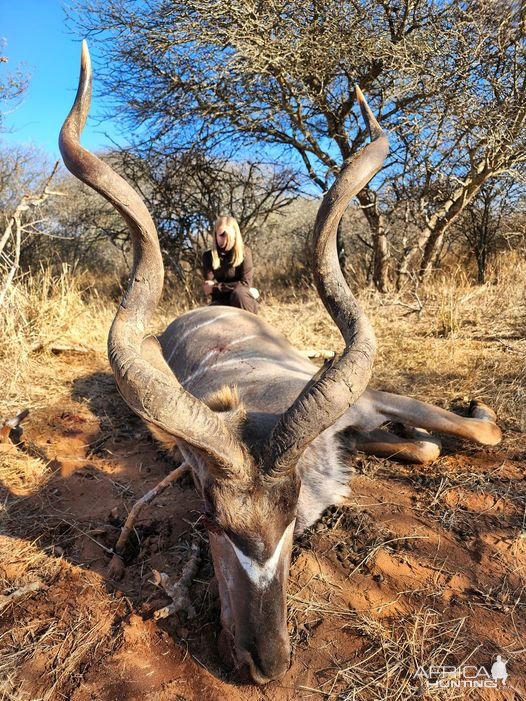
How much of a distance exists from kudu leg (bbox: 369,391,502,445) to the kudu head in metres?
1.27

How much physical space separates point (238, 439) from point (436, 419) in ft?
5.69

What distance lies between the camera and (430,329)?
614 centimetres

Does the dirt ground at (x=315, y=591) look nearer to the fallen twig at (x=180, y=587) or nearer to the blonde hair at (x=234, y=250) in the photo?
the fallen twig at (x=180, y=587)

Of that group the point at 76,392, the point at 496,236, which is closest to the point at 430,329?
the point at 76,392

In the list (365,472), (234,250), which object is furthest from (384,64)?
(365,472)

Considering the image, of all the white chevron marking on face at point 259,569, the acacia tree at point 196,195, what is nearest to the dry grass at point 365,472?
the white chevron marking on face at point 259,569

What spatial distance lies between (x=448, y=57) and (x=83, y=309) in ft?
21.9

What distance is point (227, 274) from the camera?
6.52 metres

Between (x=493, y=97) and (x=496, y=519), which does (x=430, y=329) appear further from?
(x=493, y=97)

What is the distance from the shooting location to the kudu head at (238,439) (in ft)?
6.40

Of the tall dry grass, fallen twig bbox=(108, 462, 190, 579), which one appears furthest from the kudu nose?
the tall dry grass

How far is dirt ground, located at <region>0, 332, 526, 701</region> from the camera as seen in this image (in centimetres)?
200

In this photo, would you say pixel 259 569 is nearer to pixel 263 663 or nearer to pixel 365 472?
pixel 263 663

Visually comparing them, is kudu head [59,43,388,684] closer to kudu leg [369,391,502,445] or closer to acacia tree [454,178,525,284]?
kudu leg [369,391,502,445]
